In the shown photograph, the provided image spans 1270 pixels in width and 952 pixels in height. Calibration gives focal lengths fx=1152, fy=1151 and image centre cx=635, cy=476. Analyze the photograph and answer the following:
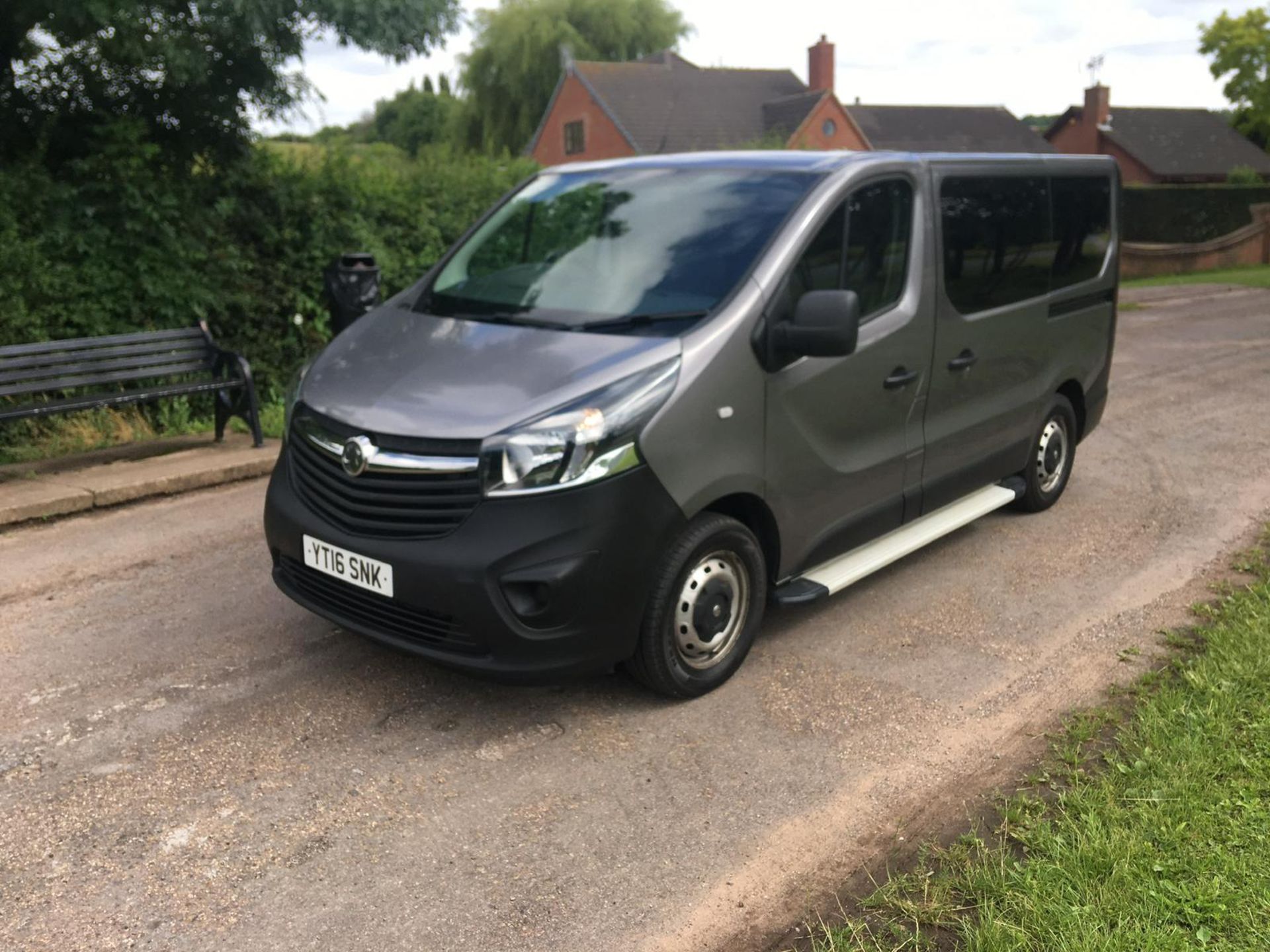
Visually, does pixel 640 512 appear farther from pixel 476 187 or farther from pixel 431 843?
pixel 476 187

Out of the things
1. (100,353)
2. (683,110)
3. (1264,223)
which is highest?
(683,110)

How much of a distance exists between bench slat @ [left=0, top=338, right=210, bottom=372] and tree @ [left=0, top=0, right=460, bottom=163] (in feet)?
6.44

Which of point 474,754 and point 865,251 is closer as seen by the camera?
point 474,754

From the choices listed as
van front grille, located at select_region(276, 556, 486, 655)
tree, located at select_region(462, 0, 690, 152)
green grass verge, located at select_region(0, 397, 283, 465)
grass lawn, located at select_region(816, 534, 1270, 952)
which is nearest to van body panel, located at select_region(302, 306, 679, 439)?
van front grille, located at select_region(276, 556, 486, 655)

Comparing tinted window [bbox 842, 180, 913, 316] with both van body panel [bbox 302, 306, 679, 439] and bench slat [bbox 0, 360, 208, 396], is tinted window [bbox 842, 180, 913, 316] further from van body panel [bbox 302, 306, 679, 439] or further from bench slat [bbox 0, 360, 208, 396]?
bench slat [bbox 0, 360, 208, 396]

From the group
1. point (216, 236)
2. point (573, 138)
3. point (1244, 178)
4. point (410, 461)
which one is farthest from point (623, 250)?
point (573, 138)

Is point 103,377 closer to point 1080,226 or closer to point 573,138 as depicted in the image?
point 1080,226

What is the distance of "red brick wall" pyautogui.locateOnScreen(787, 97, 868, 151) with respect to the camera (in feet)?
161

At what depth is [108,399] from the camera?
748cm

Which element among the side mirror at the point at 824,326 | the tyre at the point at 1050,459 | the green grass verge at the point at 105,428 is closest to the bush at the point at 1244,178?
the tyre at the point at 1050,459

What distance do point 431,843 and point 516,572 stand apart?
33.7 inches

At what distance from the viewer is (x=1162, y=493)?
705 cm

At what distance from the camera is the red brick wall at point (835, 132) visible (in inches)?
1928

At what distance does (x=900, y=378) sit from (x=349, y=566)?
2.44 m
